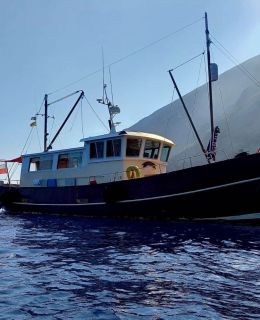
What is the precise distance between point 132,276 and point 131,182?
1081 centimetres

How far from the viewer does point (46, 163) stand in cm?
2466

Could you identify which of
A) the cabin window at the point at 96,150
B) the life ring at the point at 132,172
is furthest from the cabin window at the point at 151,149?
the cabin window at the point at 96,150

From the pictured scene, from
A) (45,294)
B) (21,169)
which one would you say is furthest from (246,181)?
(21,169)

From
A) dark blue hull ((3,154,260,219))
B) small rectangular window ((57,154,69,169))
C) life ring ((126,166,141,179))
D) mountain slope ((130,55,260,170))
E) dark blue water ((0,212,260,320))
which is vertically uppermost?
mountain slope ((130,55,260,170))

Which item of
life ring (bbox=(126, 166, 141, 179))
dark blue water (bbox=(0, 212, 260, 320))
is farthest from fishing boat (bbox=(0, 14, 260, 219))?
dark blue water (bbox=(0, 212, 260, 320))

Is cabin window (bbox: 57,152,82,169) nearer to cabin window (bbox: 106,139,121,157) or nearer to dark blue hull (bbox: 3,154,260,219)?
dark blue hull (bbox: 3,154,260,219)

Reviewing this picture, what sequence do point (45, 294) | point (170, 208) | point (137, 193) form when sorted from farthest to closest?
1. point (137, 193)
2. point (170, 208)
3. point (45, 294)

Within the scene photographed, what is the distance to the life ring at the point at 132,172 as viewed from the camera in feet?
63.8

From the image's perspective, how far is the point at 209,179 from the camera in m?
15.6

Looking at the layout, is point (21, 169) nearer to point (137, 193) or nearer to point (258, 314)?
point (137, 193)

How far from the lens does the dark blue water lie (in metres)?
5.51

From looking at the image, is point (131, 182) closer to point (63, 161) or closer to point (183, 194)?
point (183, 194)

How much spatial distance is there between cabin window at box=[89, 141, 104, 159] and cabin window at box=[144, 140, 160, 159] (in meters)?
2.54

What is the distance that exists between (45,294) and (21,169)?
70.8 ft
